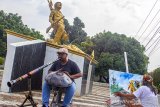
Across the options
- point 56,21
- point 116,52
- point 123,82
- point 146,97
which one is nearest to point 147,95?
point 146,97

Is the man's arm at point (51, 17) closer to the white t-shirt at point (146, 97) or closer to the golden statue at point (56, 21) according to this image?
the golden statue at point (56, 21)

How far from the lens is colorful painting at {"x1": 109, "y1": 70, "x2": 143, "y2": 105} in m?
7.77

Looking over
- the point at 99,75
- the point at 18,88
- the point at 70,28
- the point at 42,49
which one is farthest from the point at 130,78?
the point at 70,28

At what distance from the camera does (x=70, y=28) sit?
4656 centimetres

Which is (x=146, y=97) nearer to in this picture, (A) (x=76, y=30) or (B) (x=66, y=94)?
(B) (x=66, y=94)

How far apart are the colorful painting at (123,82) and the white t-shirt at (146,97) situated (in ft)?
4.72

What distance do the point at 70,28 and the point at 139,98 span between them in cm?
4061

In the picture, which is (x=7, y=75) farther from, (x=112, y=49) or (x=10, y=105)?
(x=112, y=49)

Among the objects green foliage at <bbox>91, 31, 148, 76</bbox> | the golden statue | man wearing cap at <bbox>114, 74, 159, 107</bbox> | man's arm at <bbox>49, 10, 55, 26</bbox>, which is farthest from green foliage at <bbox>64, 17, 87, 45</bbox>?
man wearing cap at <bbox>114, 74, 159, 107</bbox>

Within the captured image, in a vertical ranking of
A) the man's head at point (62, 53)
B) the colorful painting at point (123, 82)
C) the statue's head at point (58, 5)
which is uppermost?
the statue's head at point (58, 5)

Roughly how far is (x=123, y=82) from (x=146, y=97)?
190 cm

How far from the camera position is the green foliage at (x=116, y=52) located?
35.8 m

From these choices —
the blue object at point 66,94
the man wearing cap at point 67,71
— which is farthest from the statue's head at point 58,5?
the blue object at point 66,94

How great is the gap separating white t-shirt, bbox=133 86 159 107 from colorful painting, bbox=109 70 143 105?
4.72ft
